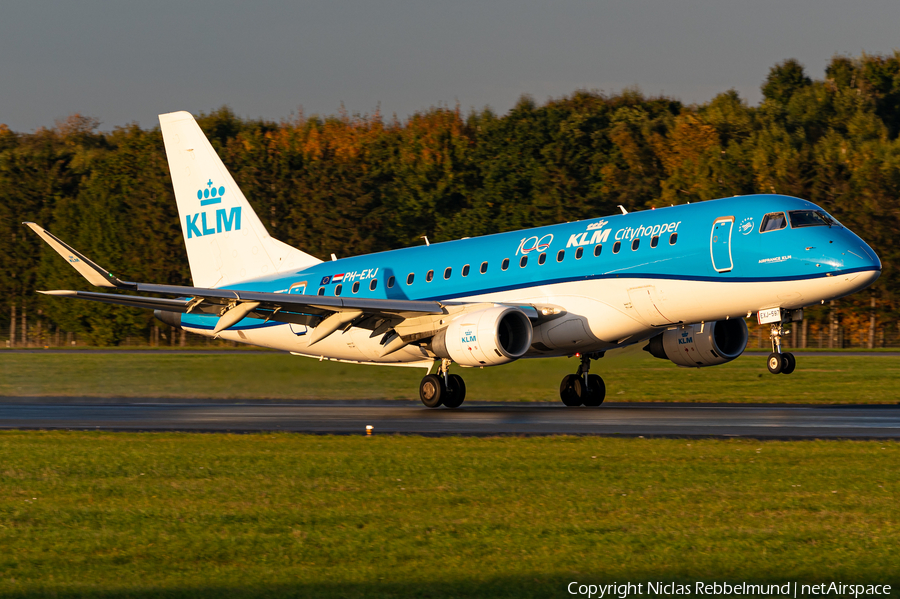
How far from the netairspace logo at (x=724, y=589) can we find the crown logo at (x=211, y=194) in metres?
28.0

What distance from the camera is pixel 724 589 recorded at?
25.2 ft

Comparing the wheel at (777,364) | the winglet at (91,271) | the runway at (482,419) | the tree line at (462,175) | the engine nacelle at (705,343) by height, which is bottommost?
the runway at (482,419)

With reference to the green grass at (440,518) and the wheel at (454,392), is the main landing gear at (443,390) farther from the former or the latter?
the green grass at (440,518)

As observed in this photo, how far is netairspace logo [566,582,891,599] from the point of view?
753cm

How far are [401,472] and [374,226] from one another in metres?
71.4

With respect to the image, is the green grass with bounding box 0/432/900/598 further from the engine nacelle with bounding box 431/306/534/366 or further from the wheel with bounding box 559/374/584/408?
the wheel with bounding box 559/374/584/408

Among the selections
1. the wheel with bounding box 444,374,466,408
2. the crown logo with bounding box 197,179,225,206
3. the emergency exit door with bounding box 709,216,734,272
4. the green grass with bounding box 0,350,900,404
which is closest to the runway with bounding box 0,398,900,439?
the wheel with bounding box 444,374,466,408

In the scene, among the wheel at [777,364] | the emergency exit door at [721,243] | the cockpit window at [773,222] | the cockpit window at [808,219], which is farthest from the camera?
the emergency exit door at [721,243]

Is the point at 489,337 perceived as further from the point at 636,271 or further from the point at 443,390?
the point at 636,271

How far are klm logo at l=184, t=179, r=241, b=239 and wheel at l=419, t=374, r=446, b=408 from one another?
970cm

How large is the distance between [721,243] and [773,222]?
118 centimetres

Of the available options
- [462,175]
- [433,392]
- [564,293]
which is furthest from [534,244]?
[462,175]

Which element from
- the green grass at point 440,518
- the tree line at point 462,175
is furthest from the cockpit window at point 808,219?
the tree line at point 462,175

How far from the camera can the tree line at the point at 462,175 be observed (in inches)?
2840
